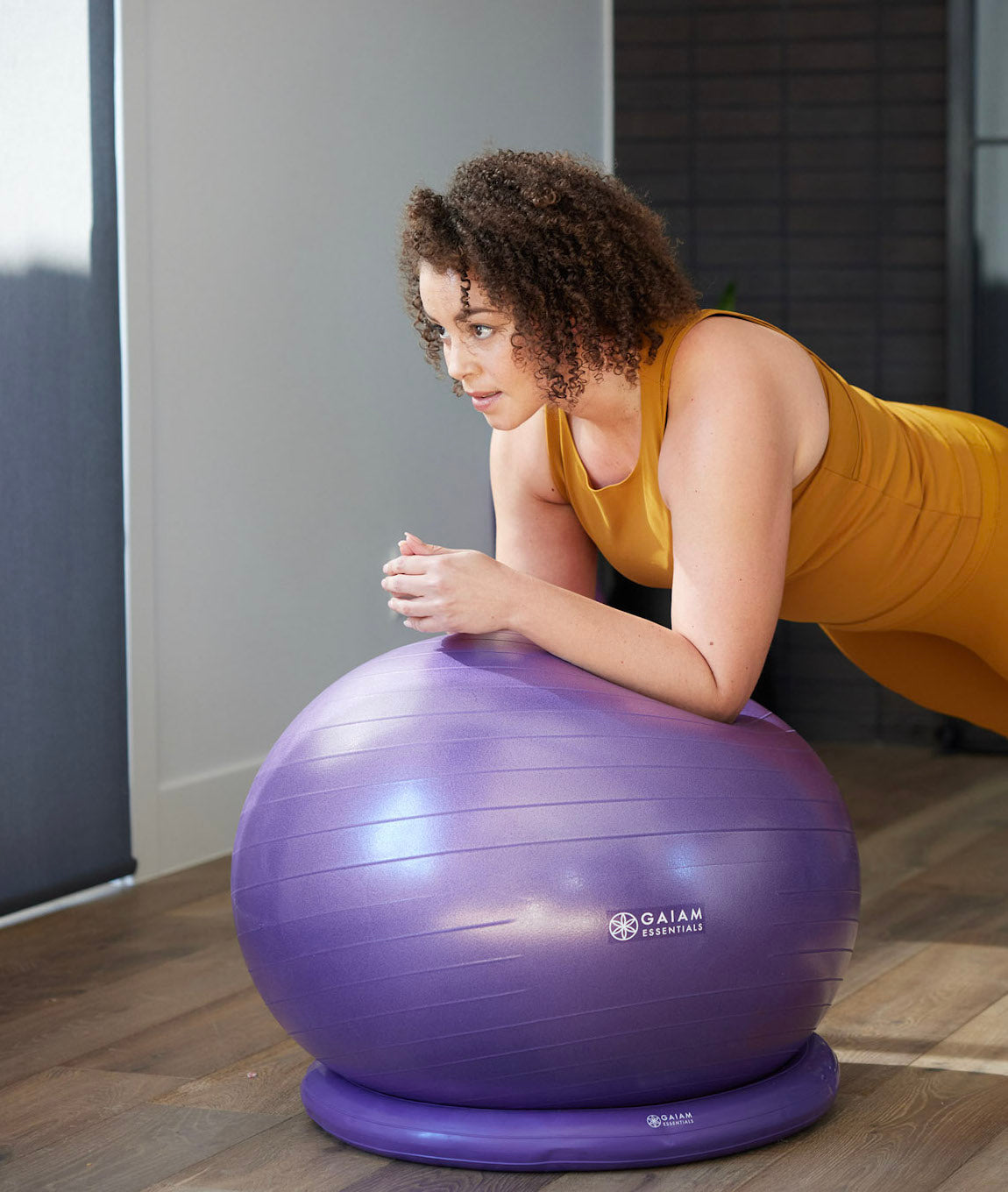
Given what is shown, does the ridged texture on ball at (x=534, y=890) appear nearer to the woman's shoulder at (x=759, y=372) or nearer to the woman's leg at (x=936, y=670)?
the woman's shoulder at (x=759, y=372)

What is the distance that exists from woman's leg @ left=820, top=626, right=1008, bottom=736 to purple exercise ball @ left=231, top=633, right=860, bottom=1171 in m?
0.65

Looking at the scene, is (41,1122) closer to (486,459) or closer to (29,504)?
(29,504)

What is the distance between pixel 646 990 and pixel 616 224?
29.8 inches

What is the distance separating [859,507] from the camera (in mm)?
1783

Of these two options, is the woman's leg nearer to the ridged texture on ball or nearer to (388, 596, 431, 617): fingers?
the ridged texture on ball

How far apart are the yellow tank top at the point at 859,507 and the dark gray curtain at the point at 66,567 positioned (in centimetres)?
110

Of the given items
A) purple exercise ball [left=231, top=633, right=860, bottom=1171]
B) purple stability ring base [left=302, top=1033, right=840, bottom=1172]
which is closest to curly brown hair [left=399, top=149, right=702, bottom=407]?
purple exercise ball [left=231, top=633, right=860, bottom=1171]

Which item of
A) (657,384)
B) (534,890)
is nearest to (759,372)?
(657,384)

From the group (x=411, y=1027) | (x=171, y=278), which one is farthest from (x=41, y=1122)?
(x=171, y=278)

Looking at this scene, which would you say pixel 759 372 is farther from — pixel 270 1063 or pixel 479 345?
pixel 270 1063

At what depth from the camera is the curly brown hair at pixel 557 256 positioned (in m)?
1.55

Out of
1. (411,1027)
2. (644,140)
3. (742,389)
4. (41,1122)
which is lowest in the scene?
(41,1122)

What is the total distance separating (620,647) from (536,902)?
281 millimetres

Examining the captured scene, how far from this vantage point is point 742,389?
1571 millimetres
